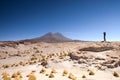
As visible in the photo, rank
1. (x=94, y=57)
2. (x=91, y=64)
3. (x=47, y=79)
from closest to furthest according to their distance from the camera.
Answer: (x=47, y=79)
(x=91, y=64)
(x=94, y=57)

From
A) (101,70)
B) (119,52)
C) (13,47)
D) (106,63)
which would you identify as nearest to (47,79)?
(101,70)

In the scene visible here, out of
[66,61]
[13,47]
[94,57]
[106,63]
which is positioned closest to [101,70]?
[106,63]

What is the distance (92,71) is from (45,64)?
705cm

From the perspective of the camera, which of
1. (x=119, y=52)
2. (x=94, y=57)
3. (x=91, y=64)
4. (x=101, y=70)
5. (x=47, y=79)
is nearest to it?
(x=47, y=79)

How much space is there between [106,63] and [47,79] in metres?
7.65

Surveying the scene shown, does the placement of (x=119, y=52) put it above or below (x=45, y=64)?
above

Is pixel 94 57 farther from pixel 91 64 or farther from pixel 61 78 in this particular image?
pixel 61 78

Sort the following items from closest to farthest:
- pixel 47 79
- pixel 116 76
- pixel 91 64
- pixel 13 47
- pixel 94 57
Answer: pixel 47 79, pixel 116 76, pixel 91 64, pixel 94 57, pixel 13 47

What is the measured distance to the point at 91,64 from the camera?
18.5 m

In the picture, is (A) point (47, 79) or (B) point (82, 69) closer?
(A) point (47, 79)

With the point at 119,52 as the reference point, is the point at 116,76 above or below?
below

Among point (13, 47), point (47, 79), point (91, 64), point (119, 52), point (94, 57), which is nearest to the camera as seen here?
point (47, 79)

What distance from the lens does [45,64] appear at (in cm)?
2108

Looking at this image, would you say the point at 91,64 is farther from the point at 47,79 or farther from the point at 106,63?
the point at 47,79
